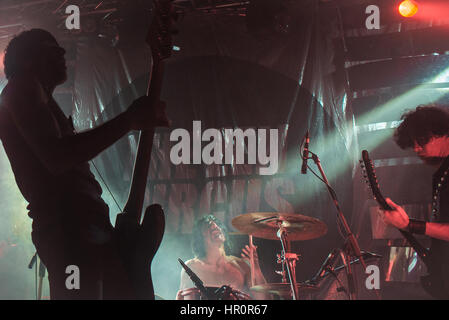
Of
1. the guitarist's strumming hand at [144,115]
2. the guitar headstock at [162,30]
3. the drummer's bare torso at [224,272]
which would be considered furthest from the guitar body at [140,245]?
the drummer's bare torso at [224,272]

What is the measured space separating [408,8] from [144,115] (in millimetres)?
4199

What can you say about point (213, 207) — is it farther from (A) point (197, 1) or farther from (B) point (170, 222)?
(A) point (197, 1)

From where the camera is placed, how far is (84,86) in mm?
5336

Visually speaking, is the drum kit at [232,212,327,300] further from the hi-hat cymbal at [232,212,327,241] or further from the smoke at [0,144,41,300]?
the smoke at [0,144,41,300]

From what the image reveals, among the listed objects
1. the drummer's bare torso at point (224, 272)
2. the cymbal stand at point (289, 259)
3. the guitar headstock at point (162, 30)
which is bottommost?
the drummer's bare torso at point (224, 272)

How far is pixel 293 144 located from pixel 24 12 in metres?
3.91

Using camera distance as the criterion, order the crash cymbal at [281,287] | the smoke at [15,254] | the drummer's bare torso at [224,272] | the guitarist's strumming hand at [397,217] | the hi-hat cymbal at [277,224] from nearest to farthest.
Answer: the guitarist's strumming hand at [397,217], the crash cymbal at [281,287], the hi-hat cymbal at [277,224], the drummer's bare torso at [224,272], the smoke at [15,254]

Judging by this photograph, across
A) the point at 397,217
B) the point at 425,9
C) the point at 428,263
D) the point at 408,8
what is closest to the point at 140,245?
the point at 397,217

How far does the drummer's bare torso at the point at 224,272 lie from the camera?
4.78 meters

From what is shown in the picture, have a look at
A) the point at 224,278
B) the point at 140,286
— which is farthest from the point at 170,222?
the point at 140,286

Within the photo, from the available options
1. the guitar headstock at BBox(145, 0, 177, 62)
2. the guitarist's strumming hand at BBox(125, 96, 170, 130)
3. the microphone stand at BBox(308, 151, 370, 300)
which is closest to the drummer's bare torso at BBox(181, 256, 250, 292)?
the microphone stand at BBox(308, 151, 370, 300)

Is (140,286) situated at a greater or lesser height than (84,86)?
lesser

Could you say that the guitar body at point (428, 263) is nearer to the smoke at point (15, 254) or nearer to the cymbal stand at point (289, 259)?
the cymbal stand at point (289, 259)

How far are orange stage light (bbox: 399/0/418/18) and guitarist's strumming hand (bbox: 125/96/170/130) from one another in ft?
13.4
